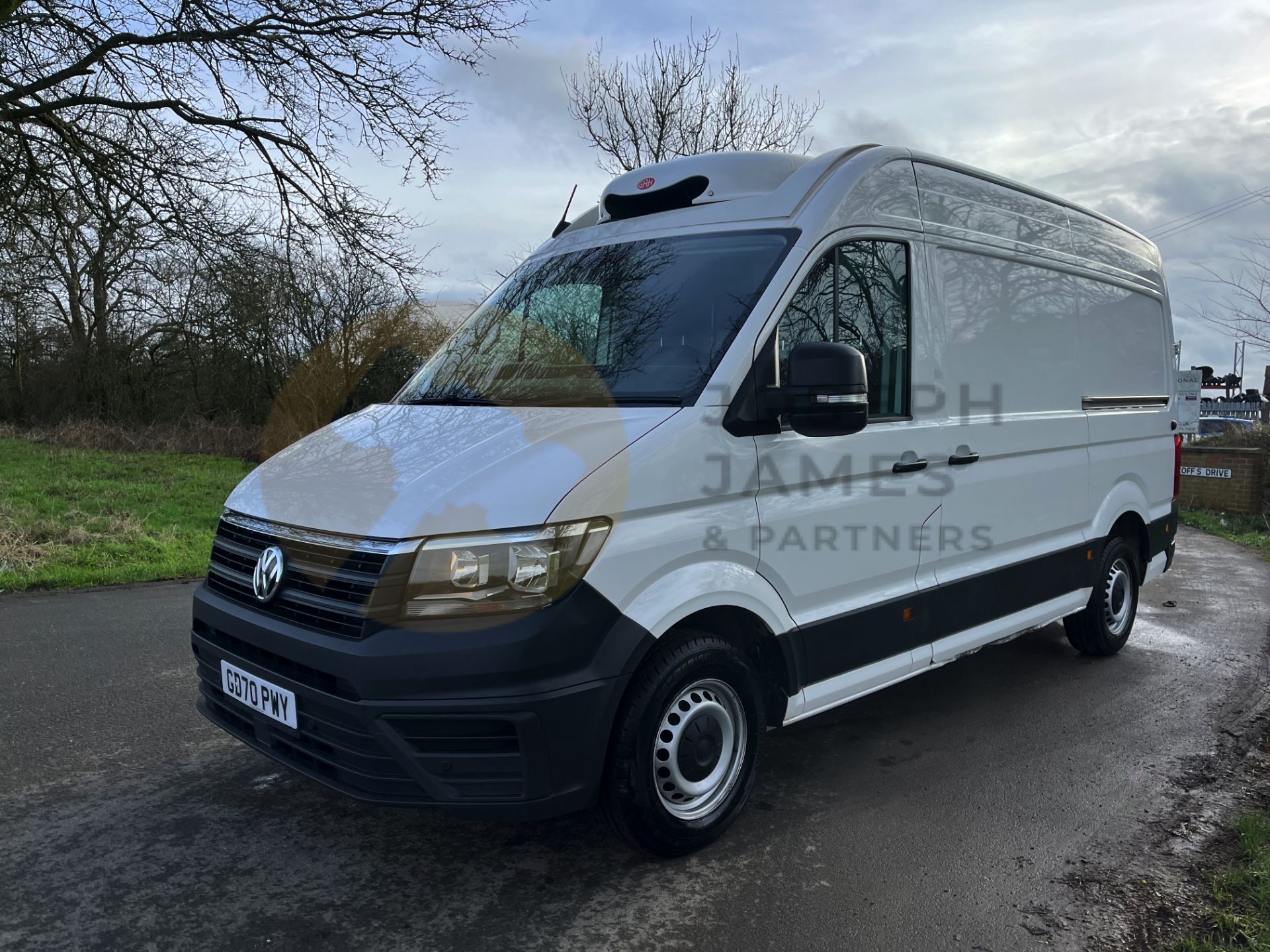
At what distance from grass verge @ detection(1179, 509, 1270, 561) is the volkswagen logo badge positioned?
37.6 feet

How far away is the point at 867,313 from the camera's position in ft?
12.9

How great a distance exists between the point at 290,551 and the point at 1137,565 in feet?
17.6

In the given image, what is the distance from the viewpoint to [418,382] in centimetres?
425

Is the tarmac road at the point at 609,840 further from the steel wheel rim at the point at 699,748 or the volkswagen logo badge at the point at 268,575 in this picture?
the volkswagen logo badge at the point at 268,575

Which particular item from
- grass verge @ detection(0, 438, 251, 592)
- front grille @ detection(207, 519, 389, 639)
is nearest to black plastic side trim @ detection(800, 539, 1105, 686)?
front grille @ detection(207, 519, 389, 639)

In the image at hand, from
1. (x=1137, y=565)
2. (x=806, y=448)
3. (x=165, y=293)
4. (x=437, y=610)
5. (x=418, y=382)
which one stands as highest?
(x=165, y=293)

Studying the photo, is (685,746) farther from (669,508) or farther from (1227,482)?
(1227,482)

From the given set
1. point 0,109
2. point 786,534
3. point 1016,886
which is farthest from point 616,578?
point 0,109

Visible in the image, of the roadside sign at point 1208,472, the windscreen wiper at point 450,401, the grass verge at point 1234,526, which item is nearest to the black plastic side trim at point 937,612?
the windscreen wiper at point 450,401

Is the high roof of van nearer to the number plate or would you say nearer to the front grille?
the front grille

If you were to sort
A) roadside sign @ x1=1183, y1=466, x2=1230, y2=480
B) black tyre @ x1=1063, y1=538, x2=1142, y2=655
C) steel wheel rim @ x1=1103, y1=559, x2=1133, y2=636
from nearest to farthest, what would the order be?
black tyre @ x1=1063, y1=538, x2=1142, y2=655 < steel wheel rim @ x1=1103, y1=559, x2=1133, y2=636 < roadside sign @ x1=1183, y1=466, x2=1230, y2=480

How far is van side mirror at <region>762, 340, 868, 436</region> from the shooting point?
10.4ft

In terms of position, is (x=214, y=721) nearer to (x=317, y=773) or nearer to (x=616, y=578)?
(x=317, y=773)

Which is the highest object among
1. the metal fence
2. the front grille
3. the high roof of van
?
the high roof of van
